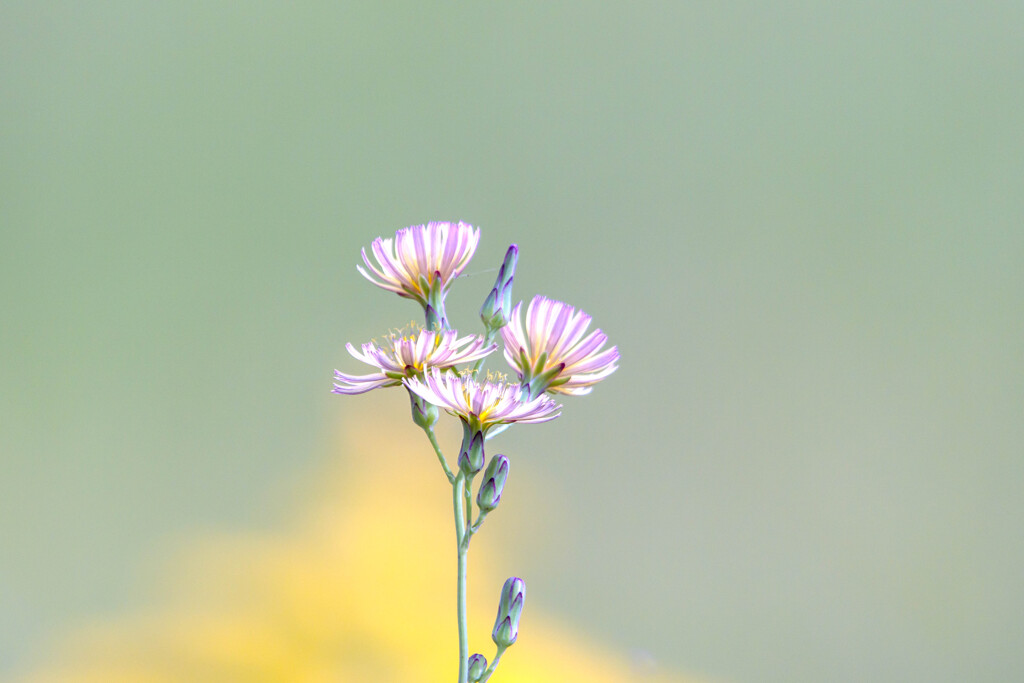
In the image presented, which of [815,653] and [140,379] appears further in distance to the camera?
[140,379]

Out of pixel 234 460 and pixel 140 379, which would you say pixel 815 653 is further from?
pixel 140 379

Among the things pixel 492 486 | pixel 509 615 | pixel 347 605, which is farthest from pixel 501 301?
→ pixel 347 605

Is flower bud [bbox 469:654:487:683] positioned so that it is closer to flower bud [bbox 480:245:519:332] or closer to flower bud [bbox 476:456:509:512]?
flower bud [bbox 476:456:509:512]

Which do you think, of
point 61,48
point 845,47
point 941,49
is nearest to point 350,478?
point 61,48

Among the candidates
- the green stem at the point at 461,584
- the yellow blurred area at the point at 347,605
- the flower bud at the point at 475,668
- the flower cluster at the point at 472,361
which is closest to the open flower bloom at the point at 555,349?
the flower cluster at the point at 472,361

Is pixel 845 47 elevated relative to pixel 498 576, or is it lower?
elevated
